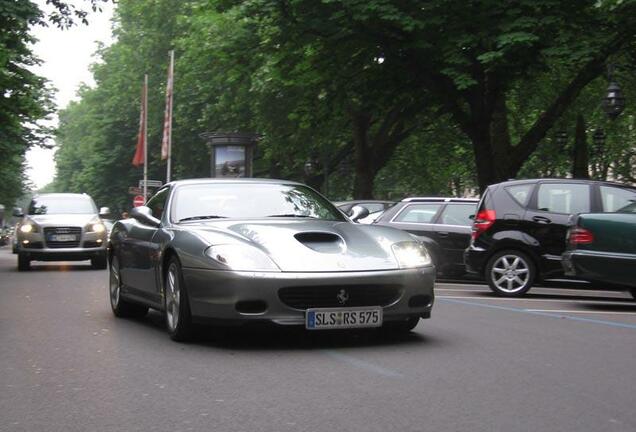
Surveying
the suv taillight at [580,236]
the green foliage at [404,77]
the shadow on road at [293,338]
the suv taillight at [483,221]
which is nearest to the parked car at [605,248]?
the suv taillight at [580,236]

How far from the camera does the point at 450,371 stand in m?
6.87

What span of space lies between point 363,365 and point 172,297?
211cm

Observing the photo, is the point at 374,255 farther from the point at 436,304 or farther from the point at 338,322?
the point at 436,304

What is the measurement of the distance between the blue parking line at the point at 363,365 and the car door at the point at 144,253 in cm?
216

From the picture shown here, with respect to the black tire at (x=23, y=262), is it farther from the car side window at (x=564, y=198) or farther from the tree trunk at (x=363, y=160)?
the tree trunk at (x=363, y=160)

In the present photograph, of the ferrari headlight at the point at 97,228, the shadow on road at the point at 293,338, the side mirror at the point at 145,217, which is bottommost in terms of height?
the shadow on road at the point at 293,338

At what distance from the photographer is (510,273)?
1423 centimetres

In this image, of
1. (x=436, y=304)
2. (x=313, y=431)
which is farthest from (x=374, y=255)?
(x=436, y=304)

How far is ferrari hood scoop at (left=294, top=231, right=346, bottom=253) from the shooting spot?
7.99m

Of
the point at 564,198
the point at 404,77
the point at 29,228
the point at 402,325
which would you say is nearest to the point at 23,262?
the point at 29,228

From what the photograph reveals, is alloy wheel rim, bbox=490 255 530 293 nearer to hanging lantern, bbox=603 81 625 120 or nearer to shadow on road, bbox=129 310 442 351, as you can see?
shadow on road, bbox=129 310 442 351

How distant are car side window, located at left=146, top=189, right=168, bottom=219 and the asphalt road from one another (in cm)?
108

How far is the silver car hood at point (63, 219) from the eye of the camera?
858 inches

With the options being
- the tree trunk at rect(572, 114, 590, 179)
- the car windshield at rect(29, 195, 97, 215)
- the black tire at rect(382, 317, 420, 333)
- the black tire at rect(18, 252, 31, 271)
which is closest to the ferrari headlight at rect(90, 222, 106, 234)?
the car windshield at rect(29, 195, 97, 215)
